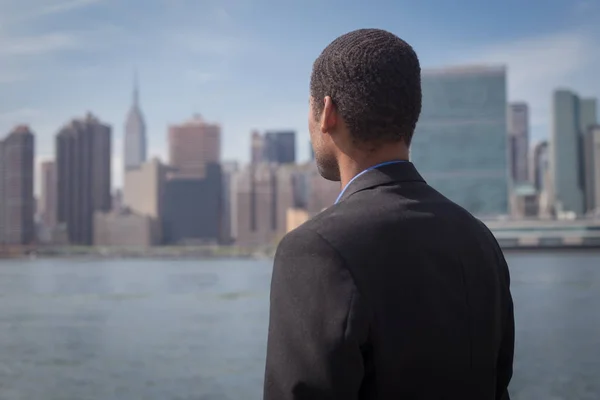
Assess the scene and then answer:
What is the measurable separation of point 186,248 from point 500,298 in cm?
12178

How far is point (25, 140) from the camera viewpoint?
12575 centimetres

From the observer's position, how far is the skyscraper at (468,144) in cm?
11144

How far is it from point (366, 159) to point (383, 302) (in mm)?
281

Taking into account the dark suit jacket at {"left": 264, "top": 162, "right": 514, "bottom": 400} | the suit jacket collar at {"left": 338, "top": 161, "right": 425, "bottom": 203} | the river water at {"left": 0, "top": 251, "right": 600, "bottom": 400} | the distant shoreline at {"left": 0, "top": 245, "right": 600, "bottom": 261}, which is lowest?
the distant shoreline at {"left": 0, "top": 245, "right": 600, "bottom": 261}

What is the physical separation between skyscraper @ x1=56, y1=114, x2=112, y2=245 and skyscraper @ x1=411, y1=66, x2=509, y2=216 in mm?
54469

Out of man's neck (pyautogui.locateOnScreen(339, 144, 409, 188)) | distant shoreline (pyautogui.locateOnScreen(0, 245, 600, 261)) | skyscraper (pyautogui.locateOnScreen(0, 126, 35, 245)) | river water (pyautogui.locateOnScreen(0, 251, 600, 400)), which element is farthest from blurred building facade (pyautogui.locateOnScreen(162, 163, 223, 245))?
man's neck (pyautogui.locateOnScreen(339, 144, 409, 188))

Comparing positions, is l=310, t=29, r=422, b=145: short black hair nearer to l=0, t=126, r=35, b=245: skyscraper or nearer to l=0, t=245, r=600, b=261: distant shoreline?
l=0, t=245, r=600, b=261: distant shoreline

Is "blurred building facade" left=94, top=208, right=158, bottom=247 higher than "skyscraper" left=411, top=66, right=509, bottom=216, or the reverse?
"skyscraper" left=411, top=66, right=509, bottom=216

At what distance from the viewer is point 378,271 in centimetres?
119

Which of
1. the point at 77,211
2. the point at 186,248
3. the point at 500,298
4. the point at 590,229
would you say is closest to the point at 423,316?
the point at 500,298

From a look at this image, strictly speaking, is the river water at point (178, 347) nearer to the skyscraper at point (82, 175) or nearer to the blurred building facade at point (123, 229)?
the blurred building facade at point (123, 229)

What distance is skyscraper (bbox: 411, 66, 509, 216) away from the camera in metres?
111

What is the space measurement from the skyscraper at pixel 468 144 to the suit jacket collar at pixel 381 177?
10965 centimetres

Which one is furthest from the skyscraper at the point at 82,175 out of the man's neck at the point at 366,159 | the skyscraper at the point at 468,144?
the man's neck at the point at 366,159
